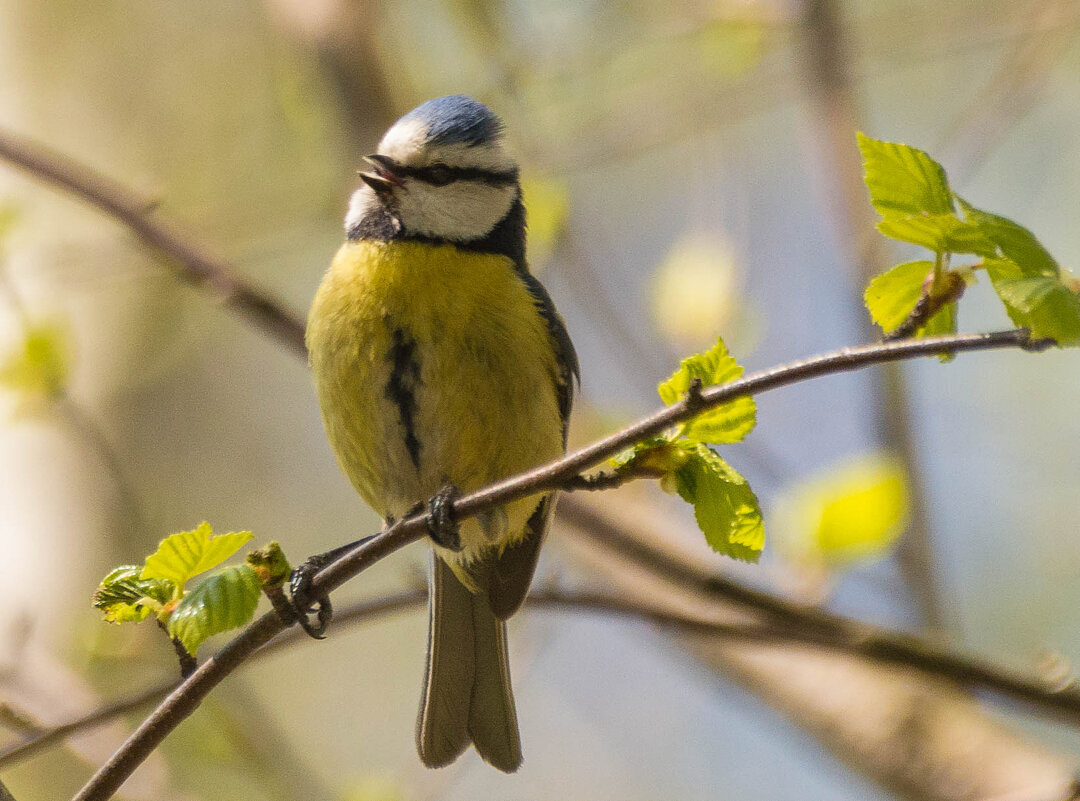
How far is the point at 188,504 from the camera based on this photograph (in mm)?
6160

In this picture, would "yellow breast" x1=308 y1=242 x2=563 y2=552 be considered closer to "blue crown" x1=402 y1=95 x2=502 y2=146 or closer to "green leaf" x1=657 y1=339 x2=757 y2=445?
"blue crown" x1=402 y1=95 x2=502 y2=146

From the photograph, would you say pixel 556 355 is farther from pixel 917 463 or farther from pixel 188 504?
pixel 188 504

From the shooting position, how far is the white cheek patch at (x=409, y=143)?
8.41 ft

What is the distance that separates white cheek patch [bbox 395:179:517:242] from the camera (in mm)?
2502

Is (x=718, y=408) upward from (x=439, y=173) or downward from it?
downward

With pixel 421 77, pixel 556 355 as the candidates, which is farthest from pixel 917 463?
pixel 421 77

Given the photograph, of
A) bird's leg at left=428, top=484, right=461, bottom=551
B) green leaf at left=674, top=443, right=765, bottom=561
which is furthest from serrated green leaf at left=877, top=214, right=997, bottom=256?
bird's leg at left=428, top=484, right=461, bottom=551

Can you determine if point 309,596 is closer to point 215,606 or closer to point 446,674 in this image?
point 215,606

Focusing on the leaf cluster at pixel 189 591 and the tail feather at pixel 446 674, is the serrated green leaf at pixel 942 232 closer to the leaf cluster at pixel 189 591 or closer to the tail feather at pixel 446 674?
the leaf cluster at pixel 189 591

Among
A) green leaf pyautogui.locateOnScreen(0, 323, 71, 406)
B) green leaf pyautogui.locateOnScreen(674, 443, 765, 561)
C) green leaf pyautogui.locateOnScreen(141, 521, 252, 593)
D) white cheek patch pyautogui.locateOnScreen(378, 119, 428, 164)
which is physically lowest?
green leaf pyautogui.locateOnScreen(674, 443, 765, 561)

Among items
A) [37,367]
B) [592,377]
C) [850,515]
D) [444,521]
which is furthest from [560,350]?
[592,377]

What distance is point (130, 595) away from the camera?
4.73 ft

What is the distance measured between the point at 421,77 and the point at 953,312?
373cm

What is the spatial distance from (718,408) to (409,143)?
142 centimetres
